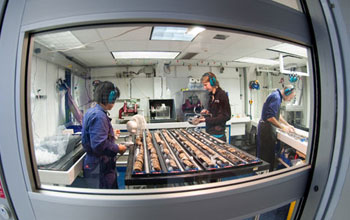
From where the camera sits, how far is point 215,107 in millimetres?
930

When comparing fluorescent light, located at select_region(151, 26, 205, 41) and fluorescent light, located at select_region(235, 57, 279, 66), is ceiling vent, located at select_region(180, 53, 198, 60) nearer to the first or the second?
fluorescent light, located at select_region(151, 26, 205, 41)

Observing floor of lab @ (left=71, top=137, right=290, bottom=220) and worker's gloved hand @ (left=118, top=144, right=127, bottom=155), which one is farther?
worker's gloved hand @ (left=118, top=144, right=127, bottom=155)

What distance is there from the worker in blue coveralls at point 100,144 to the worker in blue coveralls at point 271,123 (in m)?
1.01

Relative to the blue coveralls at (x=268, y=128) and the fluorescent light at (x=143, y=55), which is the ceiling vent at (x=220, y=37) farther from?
the blue coveralls at (x=268, y=128)

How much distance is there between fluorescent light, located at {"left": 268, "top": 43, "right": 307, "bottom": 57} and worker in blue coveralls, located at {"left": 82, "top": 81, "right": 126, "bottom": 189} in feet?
3.39

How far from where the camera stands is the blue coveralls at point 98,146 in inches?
35.8

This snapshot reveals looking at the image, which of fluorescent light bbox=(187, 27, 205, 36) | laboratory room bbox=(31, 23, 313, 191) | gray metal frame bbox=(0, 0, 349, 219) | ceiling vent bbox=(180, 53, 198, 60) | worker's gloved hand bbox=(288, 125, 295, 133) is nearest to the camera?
gray metal frame bbox=(0, 0, 349, 219)

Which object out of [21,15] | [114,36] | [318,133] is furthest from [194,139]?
[21,15]

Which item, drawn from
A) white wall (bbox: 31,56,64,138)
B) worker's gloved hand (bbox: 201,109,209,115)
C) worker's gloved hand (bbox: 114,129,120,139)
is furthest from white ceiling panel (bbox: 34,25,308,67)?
worker's gloved hand (bbox: 114,129,120,139)

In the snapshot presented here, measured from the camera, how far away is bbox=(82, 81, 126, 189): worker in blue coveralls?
0.87m

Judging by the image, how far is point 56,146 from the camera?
3.22ft

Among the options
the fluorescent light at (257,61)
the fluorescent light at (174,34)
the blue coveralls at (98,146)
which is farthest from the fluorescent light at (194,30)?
the blue coveralls at (98,146)

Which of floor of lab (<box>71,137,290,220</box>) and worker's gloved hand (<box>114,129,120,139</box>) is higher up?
worker's gloved hand (<box>114,129,120,139</box>)

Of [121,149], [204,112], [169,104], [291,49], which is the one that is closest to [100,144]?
[121,149]
